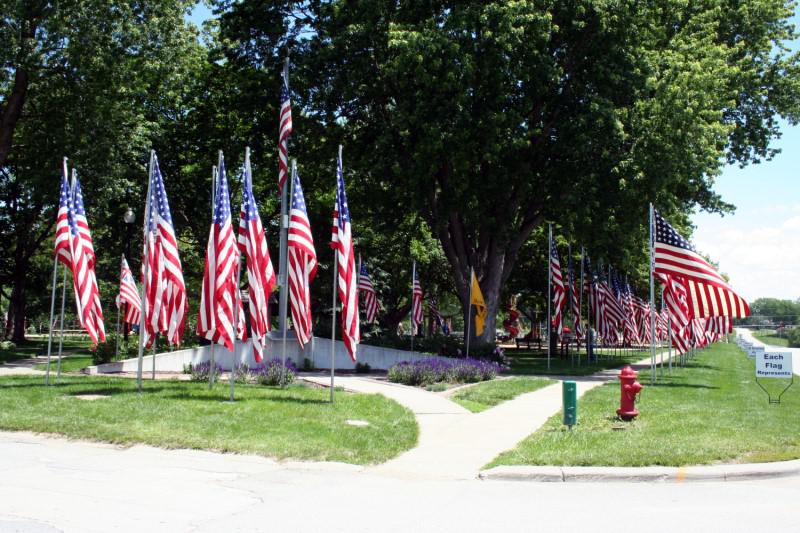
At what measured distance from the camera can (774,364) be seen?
17.3 metres

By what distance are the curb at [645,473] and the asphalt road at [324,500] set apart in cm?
15

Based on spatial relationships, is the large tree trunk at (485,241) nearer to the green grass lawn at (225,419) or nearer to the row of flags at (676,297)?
the row of flags at (676,297)

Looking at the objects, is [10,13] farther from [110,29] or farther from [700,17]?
[700,17]

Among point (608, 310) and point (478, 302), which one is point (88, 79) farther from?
point (608, 310)

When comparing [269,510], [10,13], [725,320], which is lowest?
[269,510]

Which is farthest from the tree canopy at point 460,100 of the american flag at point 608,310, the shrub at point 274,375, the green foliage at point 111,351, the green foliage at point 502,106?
the shrub at point 274,375

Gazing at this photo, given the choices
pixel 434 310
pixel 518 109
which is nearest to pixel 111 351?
pixel 518 109

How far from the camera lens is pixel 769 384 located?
83.1 feet

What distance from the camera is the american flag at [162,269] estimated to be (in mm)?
16469

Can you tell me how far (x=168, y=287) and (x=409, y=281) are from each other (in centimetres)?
2998

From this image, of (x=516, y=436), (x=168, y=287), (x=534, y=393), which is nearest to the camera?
(x=516, y=436)

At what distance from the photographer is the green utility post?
12445 mm

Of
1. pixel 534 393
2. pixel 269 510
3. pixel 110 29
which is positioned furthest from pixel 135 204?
pixel 269 510

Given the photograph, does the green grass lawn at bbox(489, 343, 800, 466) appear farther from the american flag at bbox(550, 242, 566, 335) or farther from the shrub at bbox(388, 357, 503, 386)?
the american flag at bbox(550, 242, 566, 335)
